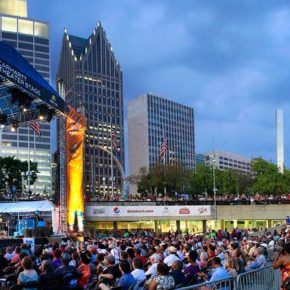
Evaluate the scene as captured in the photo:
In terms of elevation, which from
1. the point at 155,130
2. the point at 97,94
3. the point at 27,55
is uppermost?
the point at 27,55

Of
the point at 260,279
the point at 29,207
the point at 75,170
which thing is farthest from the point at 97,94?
the point at 260,279

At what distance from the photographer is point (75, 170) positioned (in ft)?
118

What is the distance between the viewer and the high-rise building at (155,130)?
497ft

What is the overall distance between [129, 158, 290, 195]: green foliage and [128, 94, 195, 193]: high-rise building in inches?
2160

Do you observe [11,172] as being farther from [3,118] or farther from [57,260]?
[57,260]

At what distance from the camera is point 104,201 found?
53.1 meters

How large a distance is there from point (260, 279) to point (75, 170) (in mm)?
27243

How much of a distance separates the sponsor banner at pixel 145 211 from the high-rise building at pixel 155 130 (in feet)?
306

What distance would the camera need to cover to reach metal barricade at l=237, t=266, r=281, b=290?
330 inches

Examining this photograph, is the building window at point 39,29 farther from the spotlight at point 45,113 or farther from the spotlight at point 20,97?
the spotlight at point 20,97

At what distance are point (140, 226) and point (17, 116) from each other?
109 ft

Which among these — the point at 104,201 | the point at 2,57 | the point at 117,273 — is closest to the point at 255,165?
the point at 104,201

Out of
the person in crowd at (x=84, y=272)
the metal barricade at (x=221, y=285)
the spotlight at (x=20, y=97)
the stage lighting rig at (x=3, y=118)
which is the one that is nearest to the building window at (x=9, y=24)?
the stage lighting rig at (x=3, y=118)

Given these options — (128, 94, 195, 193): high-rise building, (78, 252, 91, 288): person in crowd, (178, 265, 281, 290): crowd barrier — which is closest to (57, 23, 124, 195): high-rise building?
(128, 94, 195, 193): high-rise building
